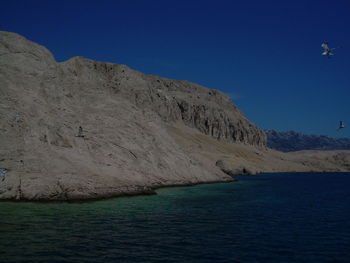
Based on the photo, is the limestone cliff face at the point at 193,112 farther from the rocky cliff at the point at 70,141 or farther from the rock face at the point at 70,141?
the rocky cliff at the point at 70,141

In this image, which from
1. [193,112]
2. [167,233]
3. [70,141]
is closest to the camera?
[167,233]

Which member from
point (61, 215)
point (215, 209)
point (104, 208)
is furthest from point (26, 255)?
point (215, 209)

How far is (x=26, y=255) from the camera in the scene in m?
15.1

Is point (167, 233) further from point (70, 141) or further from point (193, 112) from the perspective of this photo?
point (193, 112)

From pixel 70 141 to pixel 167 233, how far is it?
22550mm

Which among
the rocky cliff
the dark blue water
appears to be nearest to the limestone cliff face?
the rocky cliff

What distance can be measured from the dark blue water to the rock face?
3594mm

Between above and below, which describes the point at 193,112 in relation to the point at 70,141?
above

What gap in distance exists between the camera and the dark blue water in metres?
15.9

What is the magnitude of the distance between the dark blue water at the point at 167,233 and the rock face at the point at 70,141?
3.59 m

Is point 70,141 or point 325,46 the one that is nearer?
point 325,46

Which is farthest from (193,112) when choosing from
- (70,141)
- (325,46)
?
(325,46)

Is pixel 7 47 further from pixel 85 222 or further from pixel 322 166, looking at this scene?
pixel 322 166

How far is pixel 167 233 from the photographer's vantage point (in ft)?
66.5
